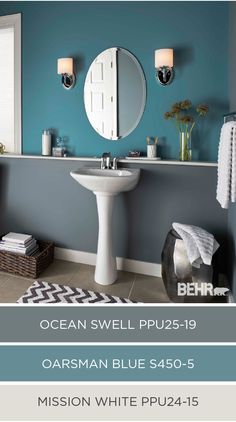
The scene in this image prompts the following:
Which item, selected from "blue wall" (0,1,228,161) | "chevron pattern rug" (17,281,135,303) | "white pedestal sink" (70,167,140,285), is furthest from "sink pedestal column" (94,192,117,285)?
"blue wall" (0,1,228,161)

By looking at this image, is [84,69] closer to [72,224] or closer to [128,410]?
[72,224]

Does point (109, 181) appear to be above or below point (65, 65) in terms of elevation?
below

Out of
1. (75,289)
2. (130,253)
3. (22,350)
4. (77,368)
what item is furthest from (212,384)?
(130,253)

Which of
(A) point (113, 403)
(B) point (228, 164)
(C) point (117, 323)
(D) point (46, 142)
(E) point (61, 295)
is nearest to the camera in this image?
(A) point (113, 403)

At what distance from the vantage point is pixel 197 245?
76.2 inches

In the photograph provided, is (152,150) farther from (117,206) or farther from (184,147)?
(117,206)

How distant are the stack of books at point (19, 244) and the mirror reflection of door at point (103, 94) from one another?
3.62 ft

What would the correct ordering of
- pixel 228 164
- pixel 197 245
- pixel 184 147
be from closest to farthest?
1. pixel 228 164
2. pixel 197 245
3. pixel 184 147

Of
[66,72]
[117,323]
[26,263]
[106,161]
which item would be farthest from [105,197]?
[66,72]

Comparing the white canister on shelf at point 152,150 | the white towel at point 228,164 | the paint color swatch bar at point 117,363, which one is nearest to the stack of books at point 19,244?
the white canister on shelf at point 152,150

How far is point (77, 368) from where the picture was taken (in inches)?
43.9

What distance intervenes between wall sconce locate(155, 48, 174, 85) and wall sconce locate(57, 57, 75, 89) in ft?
2.42

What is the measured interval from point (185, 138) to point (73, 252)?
4.48 ft

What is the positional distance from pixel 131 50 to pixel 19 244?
5.96 feet
